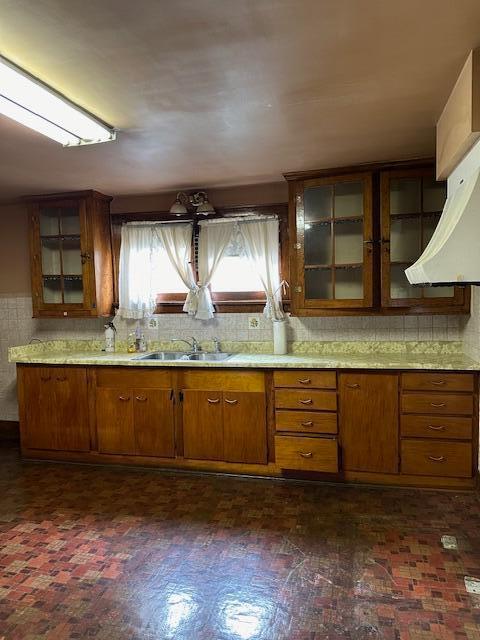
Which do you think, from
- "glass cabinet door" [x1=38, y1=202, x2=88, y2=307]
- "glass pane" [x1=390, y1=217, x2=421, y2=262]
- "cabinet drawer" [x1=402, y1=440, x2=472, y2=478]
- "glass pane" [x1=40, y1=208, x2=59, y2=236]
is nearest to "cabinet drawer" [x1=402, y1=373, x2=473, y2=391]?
"cabinet drawer" [x1=402, y1=440, x2=472, y2=478]

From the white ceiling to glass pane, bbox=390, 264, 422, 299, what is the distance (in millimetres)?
764

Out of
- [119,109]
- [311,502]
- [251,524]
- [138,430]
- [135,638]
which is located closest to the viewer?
[135,638]

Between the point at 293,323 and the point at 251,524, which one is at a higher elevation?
the point at 293,323

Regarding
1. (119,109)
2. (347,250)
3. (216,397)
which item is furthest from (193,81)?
(216,397)

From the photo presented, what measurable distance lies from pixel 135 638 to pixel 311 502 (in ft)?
4.72

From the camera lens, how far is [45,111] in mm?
2027

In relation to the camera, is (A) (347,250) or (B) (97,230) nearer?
(A) (347,250)

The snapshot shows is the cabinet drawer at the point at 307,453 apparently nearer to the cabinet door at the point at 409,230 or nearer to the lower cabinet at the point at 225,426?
the lower cabinet at the point at 225,426

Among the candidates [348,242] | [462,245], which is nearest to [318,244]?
[348,242]

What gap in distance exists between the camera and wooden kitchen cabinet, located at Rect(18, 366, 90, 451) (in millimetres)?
3605

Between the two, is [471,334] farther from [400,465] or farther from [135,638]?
[135,638]

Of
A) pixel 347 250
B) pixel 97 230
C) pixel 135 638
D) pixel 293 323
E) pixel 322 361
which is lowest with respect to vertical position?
pixel 135 638

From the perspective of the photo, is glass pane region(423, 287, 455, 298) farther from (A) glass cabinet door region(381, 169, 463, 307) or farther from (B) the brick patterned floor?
(B) the brick patterned floor

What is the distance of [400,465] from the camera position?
119 inches
